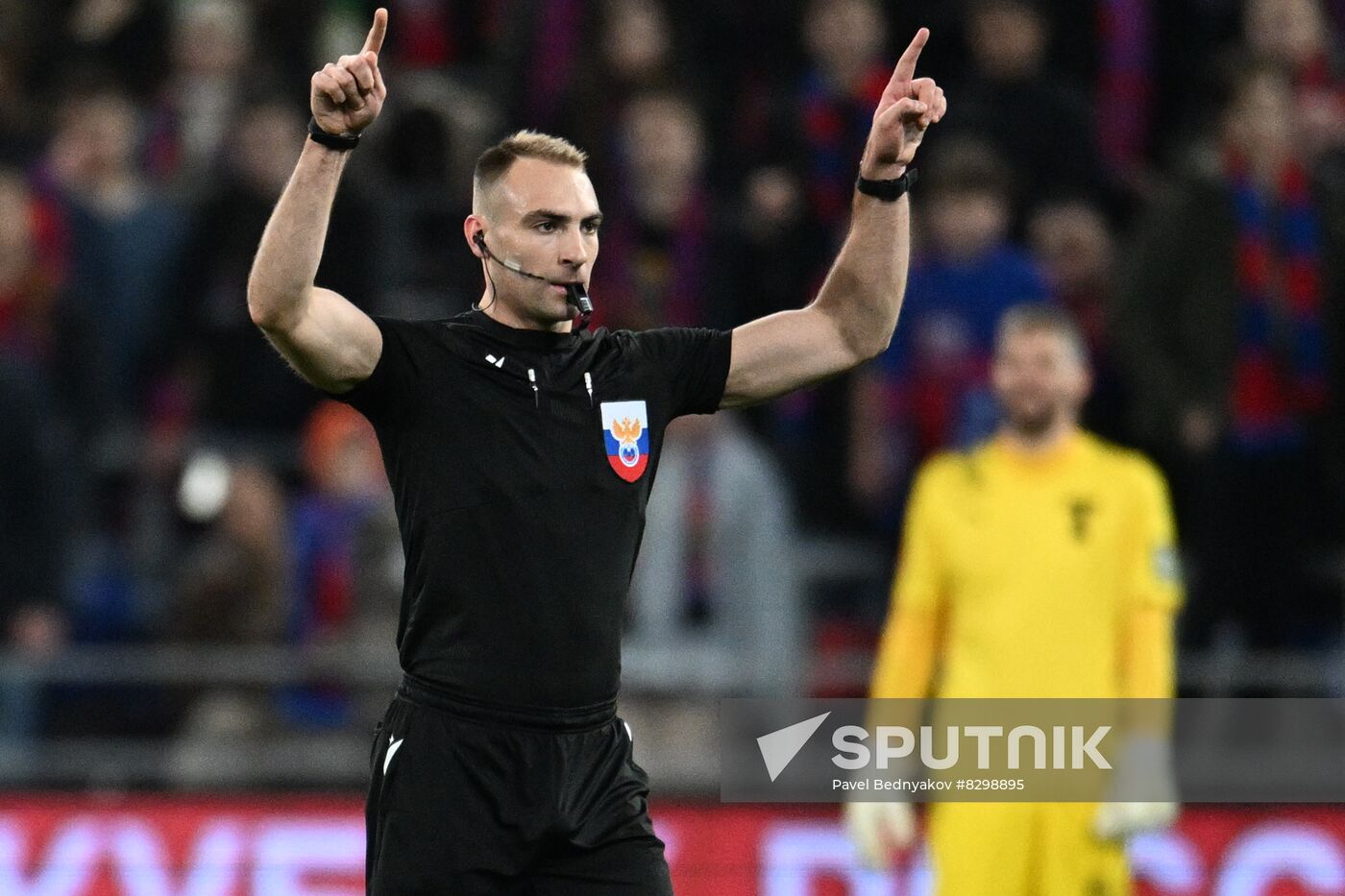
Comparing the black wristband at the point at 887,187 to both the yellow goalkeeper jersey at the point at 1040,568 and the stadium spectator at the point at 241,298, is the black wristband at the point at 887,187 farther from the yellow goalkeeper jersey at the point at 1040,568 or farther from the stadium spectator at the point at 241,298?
the stadium spectator at the point at 241,298

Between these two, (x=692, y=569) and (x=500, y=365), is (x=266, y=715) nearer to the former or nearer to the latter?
(x=692, y=569)

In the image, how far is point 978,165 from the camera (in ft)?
29.7

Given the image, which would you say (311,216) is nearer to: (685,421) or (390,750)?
(390,750)

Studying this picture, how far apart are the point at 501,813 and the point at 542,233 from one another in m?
1.21

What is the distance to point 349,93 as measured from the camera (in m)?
4.39

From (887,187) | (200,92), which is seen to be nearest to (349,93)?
(887,187)

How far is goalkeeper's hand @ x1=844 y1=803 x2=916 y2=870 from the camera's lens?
7.26 metres

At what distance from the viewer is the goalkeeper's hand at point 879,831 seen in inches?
286

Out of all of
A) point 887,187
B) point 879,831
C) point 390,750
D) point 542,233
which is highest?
point 887,187

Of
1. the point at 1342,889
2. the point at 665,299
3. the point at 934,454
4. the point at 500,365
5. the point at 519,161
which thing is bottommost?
the point at 1342,889

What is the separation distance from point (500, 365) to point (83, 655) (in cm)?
473

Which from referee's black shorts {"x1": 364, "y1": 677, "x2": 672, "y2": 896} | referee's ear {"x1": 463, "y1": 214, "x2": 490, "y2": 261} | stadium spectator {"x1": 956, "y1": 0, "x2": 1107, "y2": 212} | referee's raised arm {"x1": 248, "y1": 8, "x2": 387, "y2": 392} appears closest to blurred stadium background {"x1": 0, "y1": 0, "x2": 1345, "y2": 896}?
stadium spectator {"x1": 956, "y1": 0, "x2": 1107, "y2": 212}

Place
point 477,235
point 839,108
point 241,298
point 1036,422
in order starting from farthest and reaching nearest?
point 241,298
point 839,108
point 1036,422
point 477,235

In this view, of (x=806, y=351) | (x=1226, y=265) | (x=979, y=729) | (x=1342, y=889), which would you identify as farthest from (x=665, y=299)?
(x=806, y=351)
